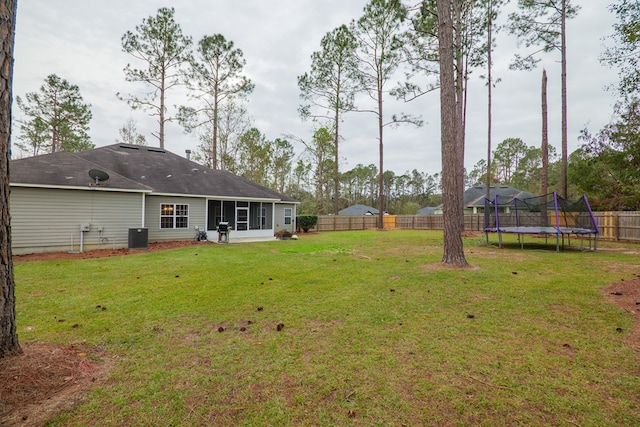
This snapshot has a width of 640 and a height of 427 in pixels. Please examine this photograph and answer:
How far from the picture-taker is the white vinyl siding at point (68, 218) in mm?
9039

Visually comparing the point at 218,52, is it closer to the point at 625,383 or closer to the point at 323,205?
the point at 323,205

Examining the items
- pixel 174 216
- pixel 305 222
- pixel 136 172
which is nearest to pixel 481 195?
pixel 305 222

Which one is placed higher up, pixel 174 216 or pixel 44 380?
pixel 174 216

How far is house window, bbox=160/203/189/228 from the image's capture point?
12523mm

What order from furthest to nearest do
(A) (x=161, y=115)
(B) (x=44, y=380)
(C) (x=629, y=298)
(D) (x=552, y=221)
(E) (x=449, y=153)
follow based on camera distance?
1. (A) (x=161, y=115)
2. (D) (x=552, y=221)
3. (E) (x=449, y=153)
4. (C) (x=629, y=298)
5. (B) (x=44, y=380)

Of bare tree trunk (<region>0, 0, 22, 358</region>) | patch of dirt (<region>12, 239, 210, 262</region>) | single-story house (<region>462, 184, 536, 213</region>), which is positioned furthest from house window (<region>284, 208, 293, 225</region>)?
single-story house (<region>462, 184, 536, 213</region>)

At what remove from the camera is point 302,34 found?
43.9 ft

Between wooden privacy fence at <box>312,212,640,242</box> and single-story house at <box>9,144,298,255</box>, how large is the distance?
26.1 ft

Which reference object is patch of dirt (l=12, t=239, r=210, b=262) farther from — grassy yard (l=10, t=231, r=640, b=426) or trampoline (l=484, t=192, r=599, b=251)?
trampoline (l=484, t=192, r=599, b=251)

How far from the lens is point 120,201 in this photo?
422 inches

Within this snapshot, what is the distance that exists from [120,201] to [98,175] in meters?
1.18

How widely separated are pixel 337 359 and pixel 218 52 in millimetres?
21581

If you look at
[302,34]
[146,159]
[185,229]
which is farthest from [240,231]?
[302,34]

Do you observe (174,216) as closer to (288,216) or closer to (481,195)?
(288,216)
